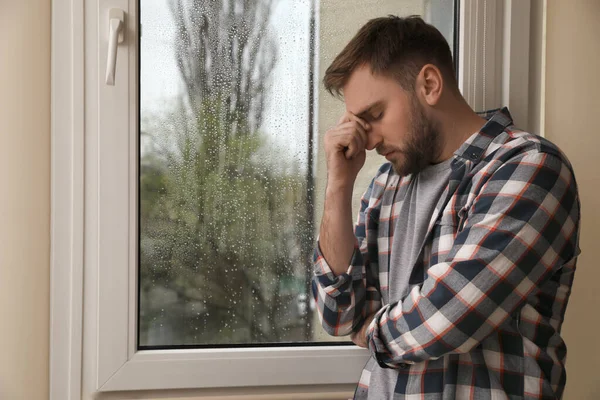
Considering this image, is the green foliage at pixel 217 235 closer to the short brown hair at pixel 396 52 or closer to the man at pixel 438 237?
the man at pixel 438 237

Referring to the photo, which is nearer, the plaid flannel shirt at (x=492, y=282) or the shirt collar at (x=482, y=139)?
the plaid flannel shirt at (x=492, y=282)

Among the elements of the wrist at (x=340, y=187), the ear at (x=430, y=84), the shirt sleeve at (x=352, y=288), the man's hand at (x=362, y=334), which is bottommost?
the man's hand at (x=362, y=334)

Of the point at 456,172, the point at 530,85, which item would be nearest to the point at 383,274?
the point at 456,172

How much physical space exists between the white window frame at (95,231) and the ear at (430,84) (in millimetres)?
625

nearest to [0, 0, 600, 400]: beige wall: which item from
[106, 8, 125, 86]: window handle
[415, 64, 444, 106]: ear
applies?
[106, 8, 125, 86]: window handle

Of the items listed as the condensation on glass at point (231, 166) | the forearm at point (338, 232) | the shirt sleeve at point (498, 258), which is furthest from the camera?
the condensation on glass at point (231, 166)

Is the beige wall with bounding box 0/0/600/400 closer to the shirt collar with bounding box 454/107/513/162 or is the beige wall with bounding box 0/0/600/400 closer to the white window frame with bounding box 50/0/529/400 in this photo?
the white window frame with bounding box 50/0/529/400

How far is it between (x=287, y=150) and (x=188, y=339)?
1.62 feet

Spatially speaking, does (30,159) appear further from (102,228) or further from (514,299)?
(514,299)

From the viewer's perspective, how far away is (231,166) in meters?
1.42

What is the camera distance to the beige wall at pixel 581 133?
1.43 m

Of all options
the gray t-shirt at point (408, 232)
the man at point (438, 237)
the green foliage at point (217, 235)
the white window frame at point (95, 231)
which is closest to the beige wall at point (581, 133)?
the man at point (438, 237)

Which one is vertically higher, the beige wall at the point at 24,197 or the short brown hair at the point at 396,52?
the short brown hair at the point at 396,52

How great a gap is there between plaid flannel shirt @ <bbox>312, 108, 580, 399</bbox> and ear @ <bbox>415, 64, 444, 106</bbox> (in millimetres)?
108
